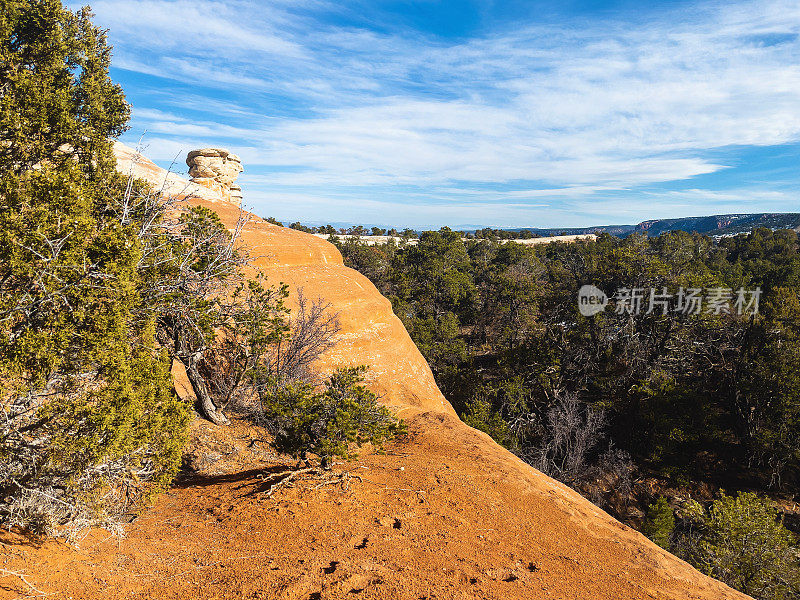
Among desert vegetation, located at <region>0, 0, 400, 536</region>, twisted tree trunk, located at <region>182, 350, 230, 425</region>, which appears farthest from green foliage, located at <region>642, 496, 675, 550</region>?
twisted tree trunk, located at <region>182, 350, 230, 425</region>

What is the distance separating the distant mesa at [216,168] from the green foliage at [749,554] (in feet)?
97.3

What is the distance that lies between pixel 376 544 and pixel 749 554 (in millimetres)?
12669

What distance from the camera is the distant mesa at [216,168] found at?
30169mm

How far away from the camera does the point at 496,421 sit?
1945 cm

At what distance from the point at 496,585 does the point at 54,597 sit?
5014 mm

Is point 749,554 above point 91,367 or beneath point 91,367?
beneath

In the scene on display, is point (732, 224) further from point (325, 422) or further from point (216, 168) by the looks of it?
point (325, 422)

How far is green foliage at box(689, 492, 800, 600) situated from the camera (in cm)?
1187

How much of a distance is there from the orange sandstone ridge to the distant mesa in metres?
23.7

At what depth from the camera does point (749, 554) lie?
12.5 meters

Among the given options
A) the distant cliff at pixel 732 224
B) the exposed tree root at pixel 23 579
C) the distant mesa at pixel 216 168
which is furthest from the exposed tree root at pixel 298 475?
the distant cliff at pixel 732 224

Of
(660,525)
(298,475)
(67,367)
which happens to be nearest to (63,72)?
(67,367)

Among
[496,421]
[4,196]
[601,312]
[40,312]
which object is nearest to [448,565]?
[40,312]

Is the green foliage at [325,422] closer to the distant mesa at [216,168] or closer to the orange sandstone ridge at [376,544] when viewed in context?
the orange sandstone ridge at [376,544]
